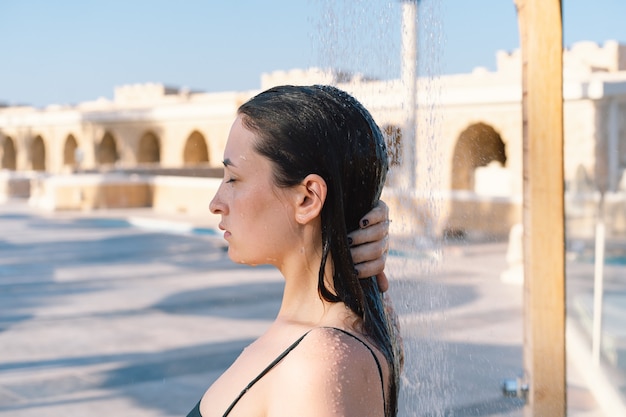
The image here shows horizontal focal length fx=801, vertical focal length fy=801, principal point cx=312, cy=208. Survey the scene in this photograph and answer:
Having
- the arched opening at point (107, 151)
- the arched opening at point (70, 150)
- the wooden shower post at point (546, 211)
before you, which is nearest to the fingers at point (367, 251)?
the wooden shower post at point (546, 211)

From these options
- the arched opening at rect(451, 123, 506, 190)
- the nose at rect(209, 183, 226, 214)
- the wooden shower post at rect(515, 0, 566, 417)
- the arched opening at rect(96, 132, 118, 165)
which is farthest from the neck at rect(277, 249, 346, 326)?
the arched opening at rect(96, 132, 118, 165)

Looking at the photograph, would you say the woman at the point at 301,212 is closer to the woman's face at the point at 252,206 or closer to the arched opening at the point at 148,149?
the woman's face at the point at 252,206

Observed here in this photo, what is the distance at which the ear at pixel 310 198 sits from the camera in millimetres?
1031

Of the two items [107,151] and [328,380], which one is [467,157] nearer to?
[107,151]

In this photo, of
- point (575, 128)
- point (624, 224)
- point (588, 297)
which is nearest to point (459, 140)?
point (575, 128)

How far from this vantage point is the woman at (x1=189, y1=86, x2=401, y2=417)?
1.04 metres

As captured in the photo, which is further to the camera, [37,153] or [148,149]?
[37,153]

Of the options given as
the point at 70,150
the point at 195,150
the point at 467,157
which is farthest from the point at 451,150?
the point at 70,150

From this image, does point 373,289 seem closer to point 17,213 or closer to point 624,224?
point 624,224

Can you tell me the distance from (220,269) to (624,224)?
6.66 metres

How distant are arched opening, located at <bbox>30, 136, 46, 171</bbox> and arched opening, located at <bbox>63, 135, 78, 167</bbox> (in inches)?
112

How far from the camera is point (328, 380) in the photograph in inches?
35.2

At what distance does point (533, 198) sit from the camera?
3.11 m

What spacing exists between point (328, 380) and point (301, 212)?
0.24 meters
